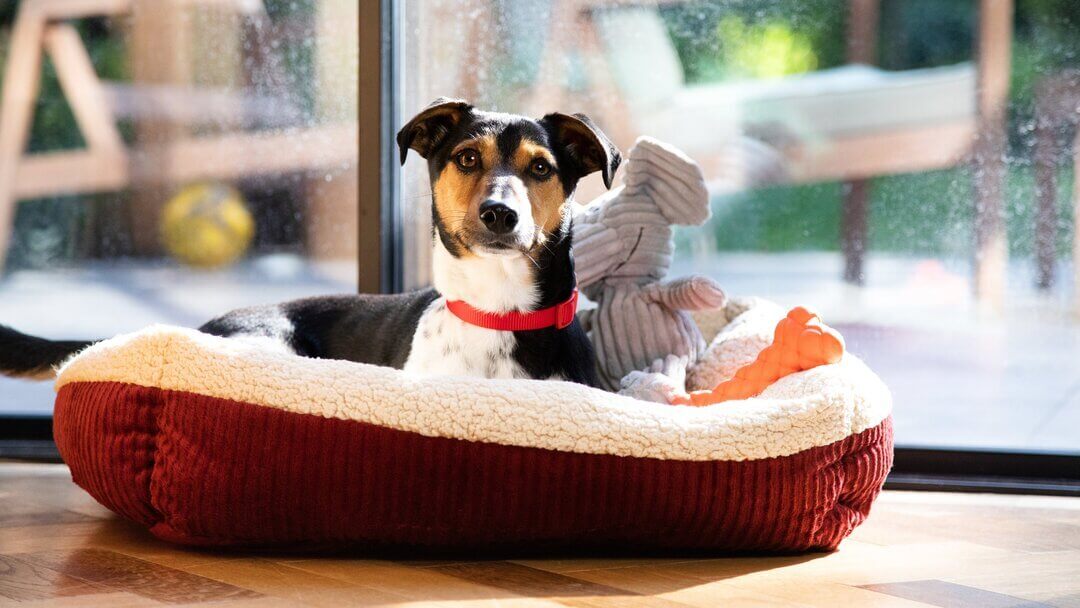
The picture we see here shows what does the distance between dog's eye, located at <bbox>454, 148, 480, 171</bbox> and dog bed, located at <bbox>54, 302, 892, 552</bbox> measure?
58 cm

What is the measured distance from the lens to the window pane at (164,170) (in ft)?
11.3

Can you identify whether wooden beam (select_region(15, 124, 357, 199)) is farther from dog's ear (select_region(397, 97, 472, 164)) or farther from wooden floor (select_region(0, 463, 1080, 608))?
wooden floor (select_region(0, 463, 1080, 608))

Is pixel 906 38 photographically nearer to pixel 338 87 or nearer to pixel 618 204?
pixel 618 204

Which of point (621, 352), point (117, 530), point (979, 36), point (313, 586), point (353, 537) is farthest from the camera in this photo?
point (979, 36)

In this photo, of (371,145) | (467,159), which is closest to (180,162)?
(371,145)

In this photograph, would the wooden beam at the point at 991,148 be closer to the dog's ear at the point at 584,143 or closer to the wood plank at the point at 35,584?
the dog's ear at the point at 584,143

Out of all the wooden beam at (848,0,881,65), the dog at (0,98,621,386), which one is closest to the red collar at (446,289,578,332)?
the dog at (0,98,621,386)

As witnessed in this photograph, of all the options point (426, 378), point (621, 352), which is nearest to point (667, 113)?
point (621, 352)

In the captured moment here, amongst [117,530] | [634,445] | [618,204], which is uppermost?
[618,204]

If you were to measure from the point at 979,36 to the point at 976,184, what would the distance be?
41 cm

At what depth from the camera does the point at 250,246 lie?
349cm

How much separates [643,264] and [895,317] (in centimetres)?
91

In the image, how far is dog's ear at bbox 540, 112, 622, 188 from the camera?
96.2 inches

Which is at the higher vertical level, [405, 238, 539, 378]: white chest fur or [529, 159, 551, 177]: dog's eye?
[529, 159, 551, 177]: dog's eye
